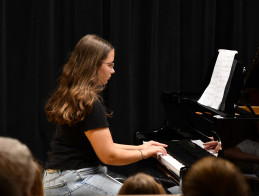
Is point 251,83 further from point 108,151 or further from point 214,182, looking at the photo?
point 214,182

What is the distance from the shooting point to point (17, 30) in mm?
3732

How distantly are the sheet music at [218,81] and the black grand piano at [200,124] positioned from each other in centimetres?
4

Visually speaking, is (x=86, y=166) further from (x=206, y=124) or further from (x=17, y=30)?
(x=17, y=30)

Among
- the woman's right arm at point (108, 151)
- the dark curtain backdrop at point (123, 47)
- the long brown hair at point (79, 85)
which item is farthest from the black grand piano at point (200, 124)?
the dark curtain backdrop at point (123, 47)

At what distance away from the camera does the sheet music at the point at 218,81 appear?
2.56 meters

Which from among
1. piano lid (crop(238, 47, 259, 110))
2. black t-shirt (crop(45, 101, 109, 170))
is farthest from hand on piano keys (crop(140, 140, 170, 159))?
piano lid (crop(238, 47, 259, 110))

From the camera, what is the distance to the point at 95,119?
2055mm

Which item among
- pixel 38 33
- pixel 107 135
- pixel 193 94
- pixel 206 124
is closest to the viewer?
pixel 107 135

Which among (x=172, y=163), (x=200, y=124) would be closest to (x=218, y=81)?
(x=200, y=124)

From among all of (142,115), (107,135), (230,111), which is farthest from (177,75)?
(107,135)

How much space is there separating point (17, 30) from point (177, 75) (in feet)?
4.79

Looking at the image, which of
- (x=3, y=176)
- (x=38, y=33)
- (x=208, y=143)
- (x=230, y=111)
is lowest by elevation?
(x=208, y=143)

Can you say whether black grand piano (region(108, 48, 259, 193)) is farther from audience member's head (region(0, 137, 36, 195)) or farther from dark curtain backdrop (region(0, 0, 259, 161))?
audience member's head (region(0, 137, 36, 195))

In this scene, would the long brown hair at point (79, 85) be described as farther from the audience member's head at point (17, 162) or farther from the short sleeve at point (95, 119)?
the audience member's head at point (17, 162)
